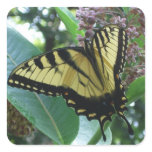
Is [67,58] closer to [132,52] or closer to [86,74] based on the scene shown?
[86,74]

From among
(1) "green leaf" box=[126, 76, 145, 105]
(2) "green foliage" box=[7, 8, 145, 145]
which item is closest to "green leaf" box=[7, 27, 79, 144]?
(2) "green foliage" box=[7, 8, 145, 145]

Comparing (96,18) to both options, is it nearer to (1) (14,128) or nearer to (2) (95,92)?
(2) (95,92)

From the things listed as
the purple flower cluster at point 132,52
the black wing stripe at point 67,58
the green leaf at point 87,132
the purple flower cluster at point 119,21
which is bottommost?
the green leaf at point 87,132

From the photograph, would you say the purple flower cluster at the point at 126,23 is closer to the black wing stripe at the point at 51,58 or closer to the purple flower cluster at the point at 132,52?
the purple flower cluster at the point at 132,52

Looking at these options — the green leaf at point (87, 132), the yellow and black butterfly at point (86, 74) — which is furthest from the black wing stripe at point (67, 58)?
the green leaf at point (87, 132)

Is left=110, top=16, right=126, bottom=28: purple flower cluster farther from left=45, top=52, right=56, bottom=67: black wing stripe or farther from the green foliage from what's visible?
left=45, top=52, right=56, bottom=67: black wing stripe

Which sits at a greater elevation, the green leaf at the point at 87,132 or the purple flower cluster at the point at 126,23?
the purple flower cluster at the point at 126,23

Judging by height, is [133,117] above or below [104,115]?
below

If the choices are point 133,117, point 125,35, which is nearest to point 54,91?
point 125,35
